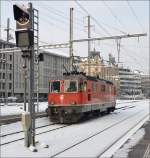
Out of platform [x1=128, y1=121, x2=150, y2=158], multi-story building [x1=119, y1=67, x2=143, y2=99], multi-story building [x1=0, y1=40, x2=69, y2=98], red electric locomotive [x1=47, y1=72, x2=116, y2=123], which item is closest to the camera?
platform [x1=128, y1=121, x2=150, y2=158]

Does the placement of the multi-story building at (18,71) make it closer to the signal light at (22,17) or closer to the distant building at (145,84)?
the distant building at (145,84)

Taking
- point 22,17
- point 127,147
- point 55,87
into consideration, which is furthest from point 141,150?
point 55,87

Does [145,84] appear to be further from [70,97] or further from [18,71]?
[70,97]

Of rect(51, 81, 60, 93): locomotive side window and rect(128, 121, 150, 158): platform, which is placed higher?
rect(51, 81, 60, 93): locomotive side window

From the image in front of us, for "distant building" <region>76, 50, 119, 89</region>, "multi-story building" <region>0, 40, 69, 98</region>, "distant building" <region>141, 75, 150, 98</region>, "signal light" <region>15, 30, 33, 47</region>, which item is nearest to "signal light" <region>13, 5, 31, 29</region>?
"signal light" <region>15, 30, 33, 47</region>

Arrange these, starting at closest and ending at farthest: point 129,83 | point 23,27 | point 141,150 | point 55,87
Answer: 1. point 141,150
2. point 23,27
3. point 55,87
4. point 129,83

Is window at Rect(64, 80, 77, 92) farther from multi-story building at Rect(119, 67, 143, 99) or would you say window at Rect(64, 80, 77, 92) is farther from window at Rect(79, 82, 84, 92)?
multi-story building at Rect(119, 67, 143, 99)

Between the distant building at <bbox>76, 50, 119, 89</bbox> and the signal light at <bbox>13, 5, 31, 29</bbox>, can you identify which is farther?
the distant building at <bbox>76, 50, 119, 89</bbox>

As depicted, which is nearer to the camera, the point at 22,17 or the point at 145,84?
the point at 22,17

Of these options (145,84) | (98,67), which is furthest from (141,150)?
(145,84)

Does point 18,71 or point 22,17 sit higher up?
point 18,71

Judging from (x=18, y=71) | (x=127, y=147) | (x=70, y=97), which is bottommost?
(x=127, y=147)

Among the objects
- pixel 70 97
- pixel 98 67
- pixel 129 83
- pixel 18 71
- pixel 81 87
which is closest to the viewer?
pixel 70 97

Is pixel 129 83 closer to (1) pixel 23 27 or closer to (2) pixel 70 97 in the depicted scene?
(2) pixel 70 97
